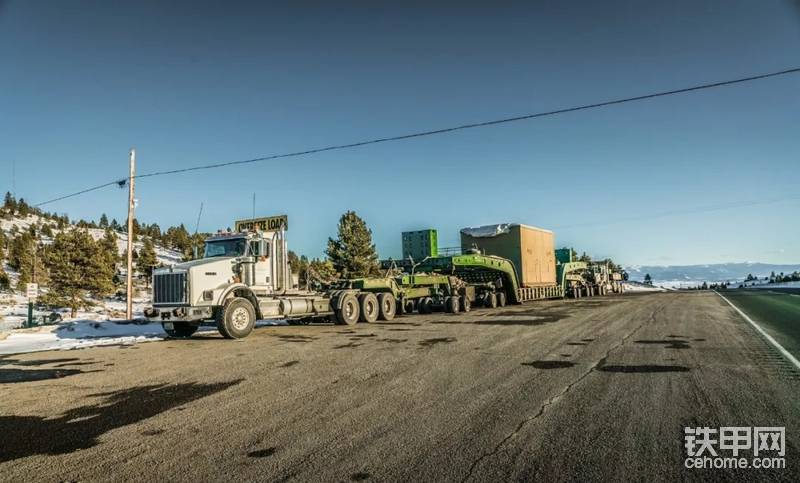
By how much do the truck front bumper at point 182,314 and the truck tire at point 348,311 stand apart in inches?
196

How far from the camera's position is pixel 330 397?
5961 mm

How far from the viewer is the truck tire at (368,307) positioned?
1791 centimetres

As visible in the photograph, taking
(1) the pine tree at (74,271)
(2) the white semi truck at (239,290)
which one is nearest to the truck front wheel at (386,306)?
(2) the white semi truck at (239,290)

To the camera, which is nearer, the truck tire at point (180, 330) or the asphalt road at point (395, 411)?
the asphalt road at point (395, 411)

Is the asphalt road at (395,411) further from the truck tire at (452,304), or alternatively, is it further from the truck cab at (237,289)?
the truck tire at (452,304)

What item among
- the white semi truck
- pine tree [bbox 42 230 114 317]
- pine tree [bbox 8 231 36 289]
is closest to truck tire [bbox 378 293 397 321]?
the white semi truck

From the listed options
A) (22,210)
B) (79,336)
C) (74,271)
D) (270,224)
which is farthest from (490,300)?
(22,210)

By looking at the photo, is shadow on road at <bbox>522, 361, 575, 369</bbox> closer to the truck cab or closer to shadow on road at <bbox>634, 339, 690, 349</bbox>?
shadow on road at <bbox>634, 339, 690, 349</bbox>

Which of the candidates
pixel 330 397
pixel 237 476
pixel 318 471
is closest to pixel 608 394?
pixel 330 397

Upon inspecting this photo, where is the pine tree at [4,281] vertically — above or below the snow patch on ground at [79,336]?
above

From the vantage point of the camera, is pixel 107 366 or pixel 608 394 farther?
pixel 107 366

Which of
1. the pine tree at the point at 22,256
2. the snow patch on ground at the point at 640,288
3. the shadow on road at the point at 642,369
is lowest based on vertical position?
the snow patch on ground at the point at 640,288

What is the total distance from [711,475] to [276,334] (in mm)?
12199

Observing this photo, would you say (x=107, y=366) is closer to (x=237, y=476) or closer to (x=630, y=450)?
(x=237, y=476)
